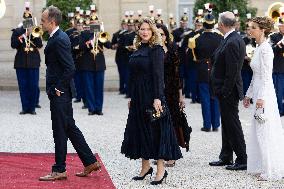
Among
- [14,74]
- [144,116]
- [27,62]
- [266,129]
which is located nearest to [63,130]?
[144,116]

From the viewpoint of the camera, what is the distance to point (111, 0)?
25703 mm

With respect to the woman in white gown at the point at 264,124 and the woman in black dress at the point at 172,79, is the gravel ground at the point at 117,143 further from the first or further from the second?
the woman in black dress at the point at 172,79

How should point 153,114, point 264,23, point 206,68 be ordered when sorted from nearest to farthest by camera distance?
point 153,114
point 264,23
point 206,68

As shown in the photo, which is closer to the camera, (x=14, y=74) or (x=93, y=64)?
(x=93, y=64)

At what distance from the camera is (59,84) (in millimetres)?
9688

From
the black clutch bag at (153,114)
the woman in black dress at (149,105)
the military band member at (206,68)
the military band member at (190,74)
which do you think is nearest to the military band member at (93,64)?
the military band member at (190,74)

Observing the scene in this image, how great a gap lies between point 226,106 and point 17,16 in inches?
606

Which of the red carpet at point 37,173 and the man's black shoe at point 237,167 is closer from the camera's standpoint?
the red carpet at point 37,173

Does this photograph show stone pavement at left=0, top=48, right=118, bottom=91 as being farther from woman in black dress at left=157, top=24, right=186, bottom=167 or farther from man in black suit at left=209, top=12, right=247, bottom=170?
man in black suit at left=209, top=12, right=247, bottom=170

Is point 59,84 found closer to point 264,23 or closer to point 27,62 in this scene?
point 264,23

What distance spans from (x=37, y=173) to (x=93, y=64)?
23.6 ft

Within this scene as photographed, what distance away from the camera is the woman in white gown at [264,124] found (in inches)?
394

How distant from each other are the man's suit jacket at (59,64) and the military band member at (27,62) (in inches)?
287

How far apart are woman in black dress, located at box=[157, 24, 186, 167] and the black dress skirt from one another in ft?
2.68
